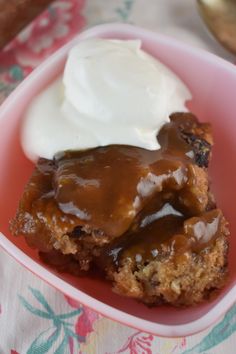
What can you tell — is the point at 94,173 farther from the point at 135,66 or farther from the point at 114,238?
the point at 135,66

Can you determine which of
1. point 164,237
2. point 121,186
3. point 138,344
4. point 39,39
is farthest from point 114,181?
point 39,39

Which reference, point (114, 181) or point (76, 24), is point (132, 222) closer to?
point (114, 181)

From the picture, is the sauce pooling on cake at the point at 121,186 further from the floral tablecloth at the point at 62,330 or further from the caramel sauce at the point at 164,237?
the floral tablecloth at the point at 62,330

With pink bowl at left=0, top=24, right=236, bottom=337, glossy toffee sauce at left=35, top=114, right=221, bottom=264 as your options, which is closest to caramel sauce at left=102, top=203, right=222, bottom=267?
glossy toffee sauce at left=35, top=114, right=221, bottom=264

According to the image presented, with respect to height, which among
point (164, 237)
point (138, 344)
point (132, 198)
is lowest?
point (138, 344)

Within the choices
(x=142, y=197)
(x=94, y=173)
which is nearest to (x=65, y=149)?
(x=94, y=173)

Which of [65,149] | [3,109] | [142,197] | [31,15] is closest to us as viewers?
[142,197]
